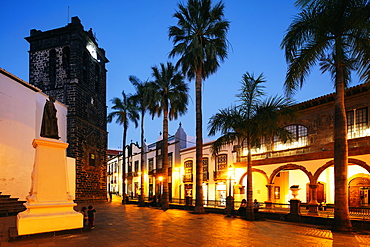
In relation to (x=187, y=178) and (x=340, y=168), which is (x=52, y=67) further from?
(x=340, y=168)

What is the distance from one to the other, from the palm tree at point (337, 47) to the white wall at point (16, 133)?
18.0 meters

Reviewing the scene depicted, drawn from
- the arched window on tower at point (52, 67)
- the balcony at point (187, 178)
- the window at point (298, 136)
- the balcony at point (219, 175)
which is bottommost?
the balcony at point (187, 178)

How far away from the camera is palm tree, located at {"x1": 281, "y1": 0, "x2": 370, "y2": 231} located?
1197 cm

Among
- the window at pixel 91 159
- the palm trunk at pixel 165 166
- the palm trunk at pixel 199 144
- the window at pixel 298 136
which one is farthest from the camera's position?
the window at pixel 91 159

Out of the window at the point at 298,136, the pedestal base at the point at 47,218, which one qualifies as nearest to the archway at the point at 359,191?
the window at the point at 298,136

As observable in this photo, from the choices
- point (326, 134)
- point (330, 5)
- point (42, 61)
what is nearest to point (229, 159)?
point (326, 134)

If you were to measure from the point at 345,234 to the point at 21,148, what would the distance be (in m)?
20.4

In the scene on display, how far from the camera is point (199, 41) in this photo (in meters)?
21.3

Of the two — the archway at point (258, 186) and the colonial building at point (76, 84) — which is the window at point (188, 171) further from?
the colonial building at point (76, 84)

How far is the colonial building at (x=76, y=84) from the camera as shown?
31328 mm

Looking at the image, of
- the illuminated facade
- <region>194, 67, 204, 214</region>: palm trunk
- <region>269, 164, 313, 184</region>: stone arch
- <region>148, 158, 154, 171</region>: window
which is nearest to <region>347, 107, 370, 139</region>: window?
the illuminated facade

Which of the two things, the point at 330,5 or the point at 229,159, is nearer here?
the point at 330,5

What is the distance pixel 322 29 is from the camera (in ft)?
42.0

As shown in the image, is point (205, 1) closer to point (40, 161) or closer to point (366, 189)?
point (40, 161)
